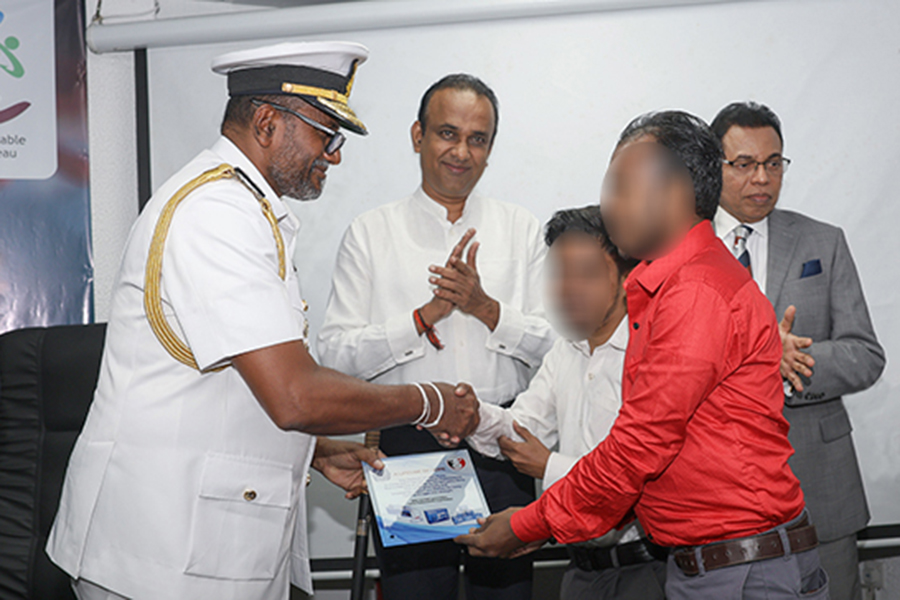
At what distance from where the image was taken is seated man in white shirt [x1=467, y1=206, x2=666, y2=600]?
6.27 ft

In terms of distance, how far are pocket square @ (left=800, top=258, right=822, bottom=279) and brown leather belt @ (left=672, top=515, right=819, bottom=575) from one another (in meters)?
1.31

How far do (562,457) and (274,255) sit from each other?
1.03 meters

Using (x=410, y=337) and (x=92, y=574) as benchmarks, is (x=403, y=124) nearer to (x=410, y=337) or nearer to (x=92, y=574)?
(x=410, y=337)

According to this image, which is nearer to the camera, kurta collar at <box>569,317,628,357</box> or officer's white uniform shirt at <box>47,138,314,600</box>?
officer's white uniform shirt at <box>47,138,314,600</box>

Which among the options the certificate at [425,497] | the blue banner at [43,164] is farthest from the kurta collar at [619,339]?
the blue banner at [43,164]

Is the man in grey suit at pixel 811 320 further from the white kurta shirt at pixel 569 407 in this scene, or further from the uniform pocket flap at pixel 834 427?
the white kurta shirt at pixel 569 407

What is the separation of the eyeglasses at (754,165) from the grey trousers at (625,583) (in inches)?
56.3

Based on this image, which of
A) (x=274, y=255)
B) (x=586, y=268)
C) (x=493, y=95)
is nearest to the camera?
(x=274, y=255)

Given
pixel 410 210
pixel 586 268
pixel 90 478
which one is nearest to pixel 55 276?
pixel 410 210

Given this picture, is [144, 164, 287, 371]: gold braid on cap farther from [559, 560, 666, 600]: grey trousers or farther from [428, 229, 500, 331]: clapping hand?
[428, 229, 500, 331]: clapping hand

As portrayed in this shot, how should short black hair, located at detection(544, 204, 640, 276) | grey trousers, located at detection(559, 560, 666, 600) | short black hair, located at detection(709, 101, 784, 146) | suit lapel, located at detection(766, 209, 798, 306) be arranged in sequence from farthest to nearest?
short black hair, located at detection(709, 101, 784, 146)
suit lapel, located at detection(766, 209, 798, 306)
short black hair, located at detection(544, 204, 640, 276)
grey trousers, located at detection(559, 560, 666, 600)

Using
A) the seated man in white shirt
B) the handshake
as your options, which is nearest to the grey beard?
the handshake

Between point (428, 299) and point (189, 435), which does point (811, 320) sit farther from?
point (189, 435)

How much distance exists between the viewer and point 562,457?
2021 millimetres
